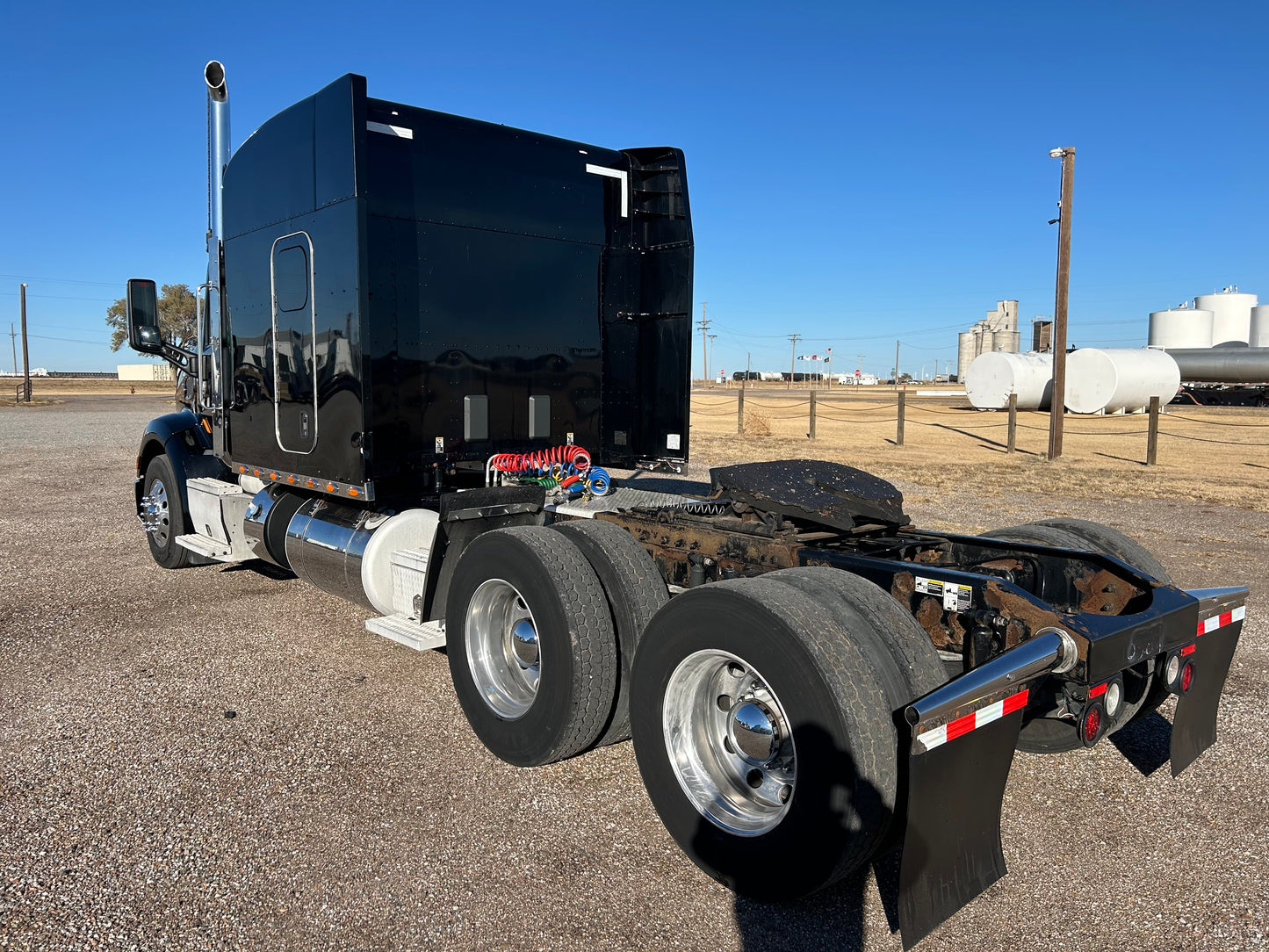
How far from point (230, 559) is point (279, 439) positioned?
1.44 metres

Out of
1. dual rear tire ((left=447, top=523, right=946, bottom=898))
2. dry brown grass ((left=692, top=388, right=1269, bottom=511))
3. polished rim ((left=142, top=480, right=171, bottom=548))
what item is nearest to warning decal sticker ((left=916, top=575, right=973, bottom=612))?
dual rear tire ((left=447, top=523, right=946, bottom=898))

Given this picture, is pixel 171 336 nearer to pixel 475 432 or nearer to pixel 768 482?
pixel 475 432

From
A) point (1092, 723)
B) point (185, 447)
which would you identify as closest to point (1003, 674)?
point (1092, 723)

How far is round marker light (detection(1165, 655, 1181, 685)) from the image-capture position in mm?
3283

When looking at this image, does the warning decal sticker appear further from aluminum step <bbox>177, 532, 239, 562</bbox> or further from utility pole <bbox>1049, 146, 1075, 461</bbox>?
utility pole <bbox>1049, 146, 1075, 461</bbox>

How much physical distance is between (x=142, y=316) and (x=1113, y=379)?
34015 mm

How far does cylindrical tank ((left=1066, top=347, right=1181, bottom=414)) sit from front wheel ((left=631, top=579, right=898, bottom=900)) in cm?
3502

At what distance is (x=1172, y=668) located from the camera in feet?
10.8

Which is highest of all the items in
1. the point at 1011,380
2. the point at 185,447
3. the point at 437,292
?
the point at 437,292

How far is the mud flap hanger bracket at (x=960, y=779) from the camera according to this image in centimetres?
253

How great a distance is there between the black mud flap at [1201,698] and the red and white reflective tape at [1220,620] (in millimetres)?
14

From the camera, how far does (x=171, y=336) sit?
798cm

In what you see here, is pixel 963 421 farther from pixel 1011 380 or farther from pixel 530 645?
pixel 530 645

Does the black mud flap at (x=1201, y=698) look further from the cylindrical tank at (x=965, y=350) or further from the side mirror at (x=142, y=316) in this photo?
the cylindrical tank at (x=965, y=350)
